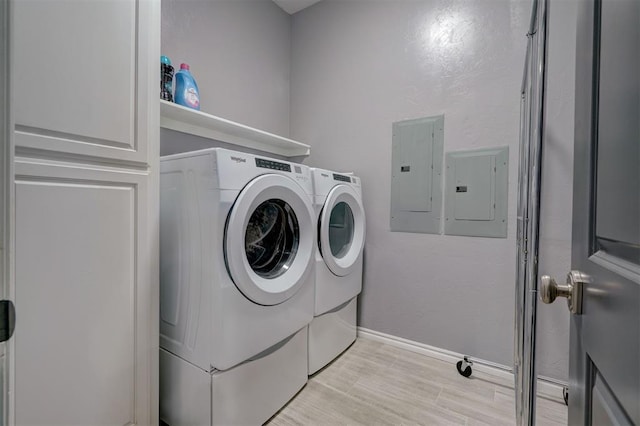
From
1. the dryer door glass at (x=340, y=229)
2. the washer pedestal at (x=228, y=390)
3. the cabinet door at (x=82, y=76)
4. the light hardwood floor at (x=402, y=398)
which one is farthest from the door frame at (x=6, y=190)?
the dryer door glass at (x=340, y=229)

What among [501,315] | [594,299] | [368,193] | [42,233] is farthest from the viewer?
[368,193]

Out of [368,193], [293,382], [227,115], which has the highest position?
[227,115]

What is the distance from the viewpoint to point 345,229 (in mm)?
2066

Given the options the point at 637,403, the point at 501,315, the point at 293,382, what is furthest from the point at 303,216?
the point at 501,315

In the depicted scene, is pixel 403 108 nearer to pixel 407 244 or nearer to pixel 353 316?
pixel 407 244

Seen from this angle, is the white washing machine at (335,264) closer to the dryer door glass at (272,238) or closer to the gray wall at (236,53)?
the dryer door glass at (272,238)

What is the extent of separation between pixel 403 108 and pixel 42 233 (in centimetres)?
208

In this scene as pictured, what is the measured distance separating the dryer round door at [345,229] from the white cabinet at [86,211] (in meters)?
1.03

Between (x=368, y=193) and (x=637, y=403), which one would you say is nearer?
(x=637, y=403)

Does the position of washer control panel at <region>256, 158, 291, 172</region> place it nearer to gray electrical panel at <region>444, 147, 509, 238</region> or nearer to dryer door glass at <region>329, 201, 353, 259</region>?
dryer door glass at <region>329, 201, 353, 259</region>

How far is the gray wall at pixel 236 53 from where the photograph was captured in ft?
5.98

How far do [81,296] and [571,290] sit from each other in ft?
4.37

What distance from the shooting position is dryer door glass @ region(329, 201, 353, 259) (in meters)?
1.97

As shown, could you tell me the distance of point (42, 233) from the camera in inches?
33.9
